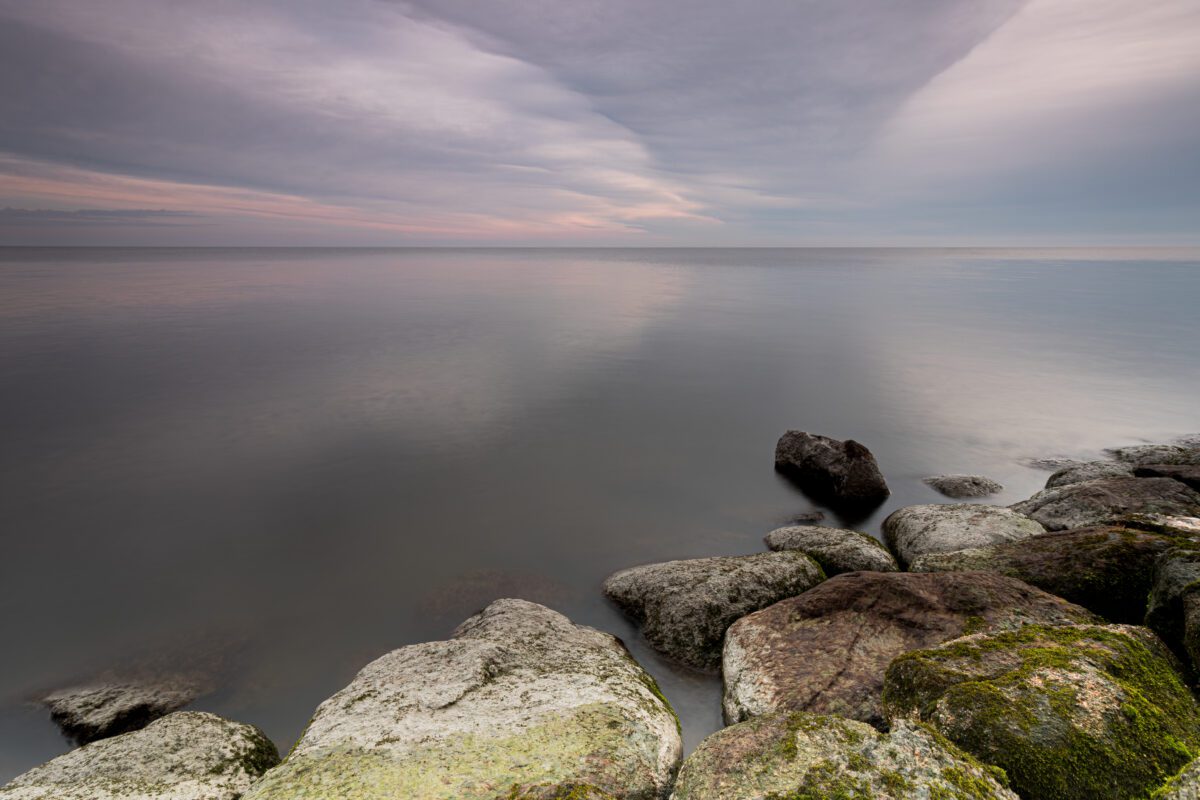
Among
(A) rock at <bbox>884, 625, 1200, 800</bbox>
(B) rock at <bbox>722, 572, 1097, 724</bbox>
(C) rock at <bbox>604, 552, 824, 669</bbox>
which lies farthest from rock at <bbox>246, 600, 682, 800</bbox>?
(A) rock at <bbox>884, 625, 1200, 800</bbox>

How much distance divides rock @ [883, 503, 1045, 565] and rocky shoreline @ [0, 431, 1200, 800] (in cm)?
26

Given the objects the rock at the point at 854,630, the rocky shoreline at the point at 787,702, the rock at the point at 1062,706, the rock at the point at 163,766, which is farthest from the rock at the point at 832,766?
the rock at the point at 163,766

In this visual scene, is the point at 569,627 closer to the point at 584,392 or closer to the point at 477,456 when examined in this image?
the point at 477,456

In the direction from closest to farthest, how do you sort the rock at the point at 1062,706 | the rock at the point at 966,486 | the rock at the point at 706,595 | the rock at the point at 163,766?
the rock at the point at 1062,706
the rock at the point at 163,766
the rock at the point at 706,595
the rock at the point at 966,486

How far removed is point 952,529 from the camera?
11508mm

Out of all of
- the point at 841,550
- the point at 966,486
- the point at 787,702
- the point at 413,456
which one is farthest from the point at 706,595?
the point at 413,456

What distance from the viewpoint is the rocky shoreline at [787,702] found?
4.39m

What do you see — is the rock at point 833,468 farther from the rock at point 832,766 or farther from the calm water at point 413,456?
the rock at point 832,766

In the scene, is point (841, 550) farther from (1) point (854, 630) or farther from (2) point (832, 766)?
(2) point (832, 766)

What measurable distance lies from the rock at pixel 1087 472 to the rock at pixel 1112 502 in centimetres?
336

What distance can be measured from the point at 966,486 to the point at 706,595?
1163 centimetres

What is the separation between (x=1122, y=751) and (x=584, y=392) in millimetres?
24943

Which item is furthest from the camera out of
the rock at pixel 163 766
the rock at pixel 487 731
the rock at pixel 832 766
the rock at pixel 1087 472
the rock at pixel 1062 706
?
the rock at pixel 1087 472

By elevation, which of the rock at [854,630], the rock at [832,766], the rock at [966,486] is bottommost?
the rock at [966,486]
